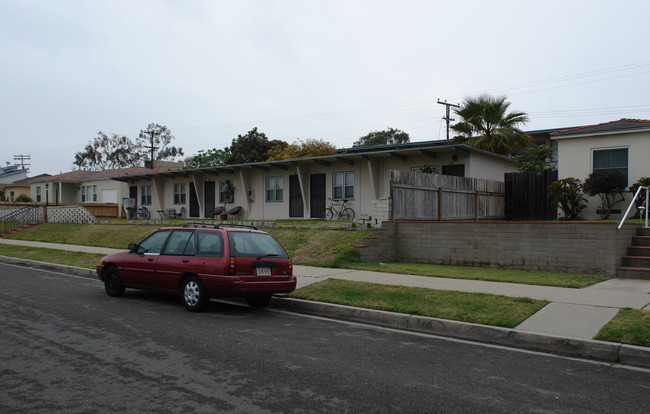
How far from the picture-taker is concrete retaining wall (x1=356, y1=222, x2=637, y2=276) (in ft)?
36.1

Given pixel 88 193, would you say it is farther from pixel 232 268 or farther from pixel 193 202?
pixel 232 268

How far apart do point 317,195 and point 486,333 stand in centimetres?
1748

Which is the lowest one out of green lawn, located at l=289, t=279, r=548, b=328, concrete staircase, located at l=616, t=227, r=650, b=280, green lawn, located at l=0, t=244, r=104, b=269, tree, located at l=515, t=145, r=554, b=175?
green lawn, located at l=0, t=244, r=104, b=269

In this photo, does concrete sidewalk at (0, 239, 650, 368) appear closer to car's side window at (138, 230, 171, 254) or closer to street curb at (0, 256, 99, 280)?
car's side window at (138, 230, 171, 254)

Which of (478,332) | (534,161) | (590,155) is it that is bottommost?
(478,332)

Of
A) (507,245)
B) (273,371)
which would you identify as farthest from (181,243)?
(507,245)

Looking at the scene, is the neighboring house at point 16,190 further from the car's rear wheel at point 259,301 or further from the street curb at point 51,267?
the car's rear wheel at point 259,301

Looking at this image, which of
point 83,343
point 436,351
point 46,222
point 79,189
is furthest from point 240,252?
point 79,189

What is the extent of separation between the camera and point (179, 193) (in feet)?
102

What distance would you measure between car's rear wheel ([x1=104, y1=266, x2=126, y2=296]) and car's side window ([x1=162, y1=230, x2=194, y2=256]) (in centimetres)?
154

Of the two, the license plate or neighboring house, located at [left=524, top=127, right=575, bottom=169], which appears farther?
neighboring house, located at [left=524, top=127, right=575, bottom=169]

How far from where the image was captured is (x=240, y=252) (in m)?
8.48

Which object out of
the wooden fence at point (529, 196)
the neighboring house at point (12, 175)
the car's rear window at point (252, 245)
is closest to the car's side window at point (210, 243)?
the car's rear window at point (252, 245)

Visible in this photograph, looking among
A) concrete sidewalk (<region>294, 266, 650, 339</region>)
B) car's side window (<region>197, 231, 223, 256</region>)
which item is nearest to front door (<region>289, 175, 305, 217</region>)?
concrete sidewalk (<region>294, 266, 650, 339</region>)
